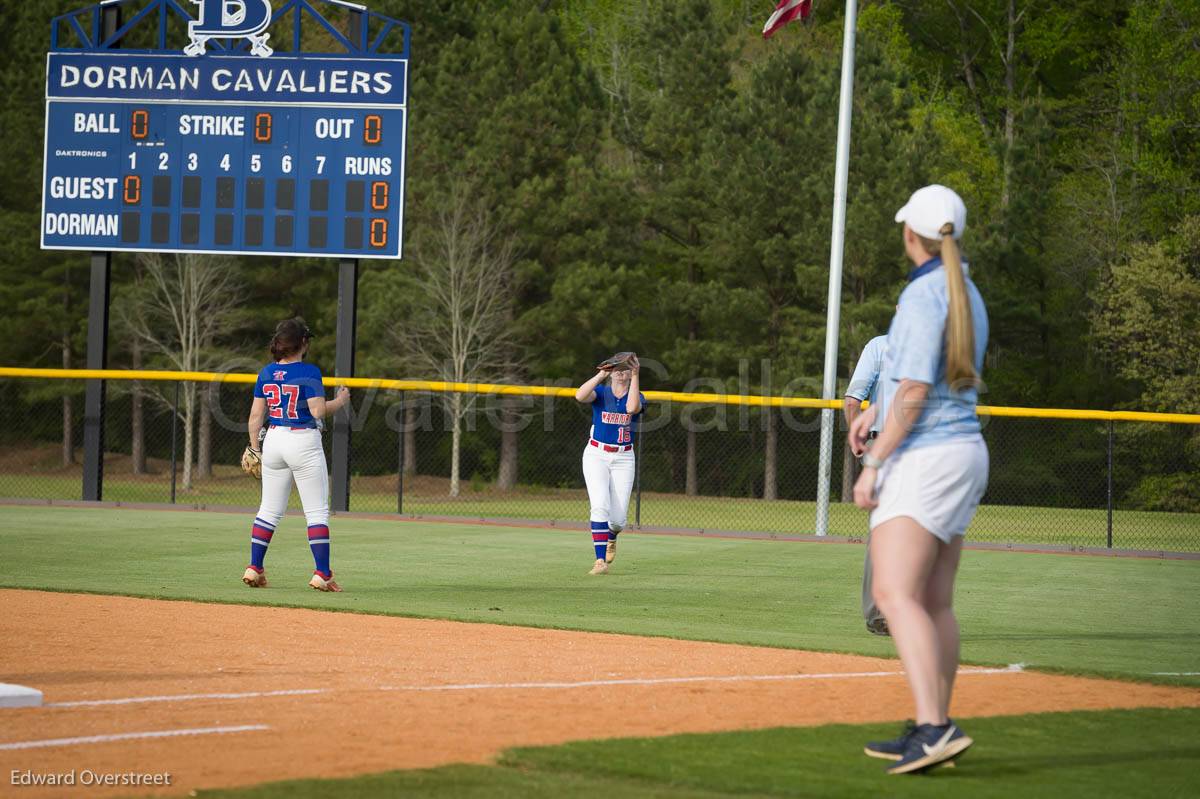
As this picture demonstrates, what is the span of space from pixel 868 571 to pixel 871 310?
27.6m

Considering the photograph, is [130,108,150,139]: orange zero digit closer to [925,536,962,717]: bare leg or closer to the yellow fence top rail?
the yellow fence top rail

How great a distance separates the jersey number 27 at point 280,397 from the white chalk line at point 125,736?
17.8ft

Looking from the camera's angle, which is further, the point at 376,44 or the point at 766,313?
the point at 766,313

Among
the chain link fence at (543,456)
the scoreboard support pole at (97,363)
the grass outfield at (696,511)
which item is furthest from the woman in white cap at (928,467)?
the chain link fence at (543,456)

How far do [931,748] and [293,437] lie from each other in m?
7.02

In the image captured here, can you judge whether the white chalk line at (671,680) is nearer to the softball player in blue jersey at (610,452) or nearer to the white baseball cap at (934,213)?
the white baseball cap at (934,213)

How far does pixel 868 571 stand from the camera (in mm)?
7816

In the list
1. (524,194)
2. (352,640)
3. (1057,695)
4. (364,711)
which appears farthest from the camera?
(524,194)

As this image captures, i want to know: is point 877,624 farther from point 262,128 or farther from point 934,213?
point 262,128

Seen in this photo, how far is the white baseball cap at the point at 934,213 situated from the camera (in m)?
5.34

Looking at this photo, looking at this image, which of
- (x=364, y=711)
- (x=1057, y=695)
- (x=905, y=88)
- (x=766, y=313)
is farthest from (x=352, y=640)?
(x=905, y=88)

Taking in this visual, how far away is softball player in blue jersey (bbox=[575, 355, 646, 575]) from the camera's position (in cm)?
1383

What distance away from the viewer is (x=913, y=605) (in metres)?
5.24

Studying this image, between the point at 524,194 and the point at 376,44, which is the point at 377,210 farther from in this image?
the point at 524,194
